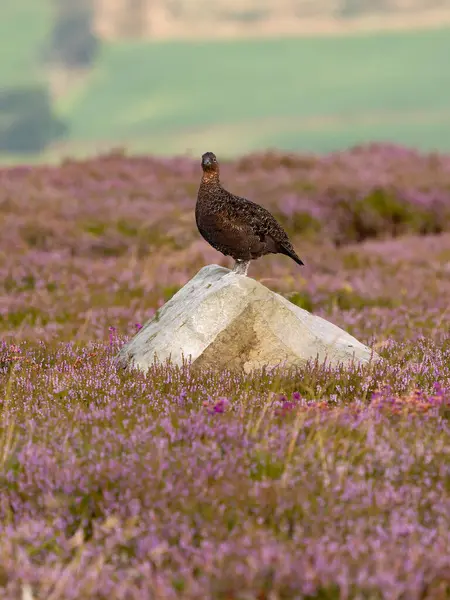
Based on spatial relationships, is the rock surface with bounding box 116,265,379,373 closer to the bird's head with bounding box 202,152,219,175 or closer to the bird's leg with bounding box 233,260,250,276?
the bird's leg with bounding box 233,260,250,276

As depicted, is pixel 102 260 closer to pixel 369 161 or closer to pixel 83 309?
pixel 83 309

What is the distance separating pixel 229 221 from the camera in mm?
6973

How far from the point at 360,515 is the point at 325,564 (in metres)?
0.60

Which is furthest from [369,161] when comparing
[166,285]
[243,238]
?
[243,238]

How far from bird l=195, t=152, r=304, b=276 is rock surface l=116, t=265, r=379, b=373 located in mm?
298

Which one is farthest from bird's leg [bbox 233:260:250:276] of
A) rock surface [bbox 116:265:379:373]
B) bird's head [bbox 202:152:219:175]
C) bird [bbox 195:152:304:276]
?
bird's head [bbox 202:152:219:175]

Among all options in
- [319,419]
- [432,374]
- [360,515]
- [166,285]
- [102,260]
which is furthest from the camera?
[102,260]

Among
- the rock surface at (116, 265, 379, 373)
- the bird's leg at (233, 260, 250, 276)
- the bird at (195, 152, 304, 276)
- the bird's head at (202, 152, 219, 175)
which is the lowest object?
the rock surface at (116, 265, 379, 373)

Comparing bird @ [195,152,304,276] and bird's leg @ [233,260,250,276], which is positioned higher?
bird @ [195,152,304,276]

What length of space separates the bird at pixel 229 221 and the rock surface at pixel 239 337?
0.30 metres

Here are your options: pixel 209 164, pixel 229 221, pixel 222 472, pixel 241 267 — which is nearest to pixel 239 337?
pixel 241 267

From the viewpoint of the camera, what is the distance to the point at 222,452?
15.1 feet

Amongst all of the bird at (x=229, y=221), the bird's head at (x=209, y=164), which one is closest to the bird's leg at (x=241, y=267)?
the bird at (x=229, y=221)

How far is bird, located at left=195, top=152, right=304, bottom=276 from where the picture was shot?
275 inches
